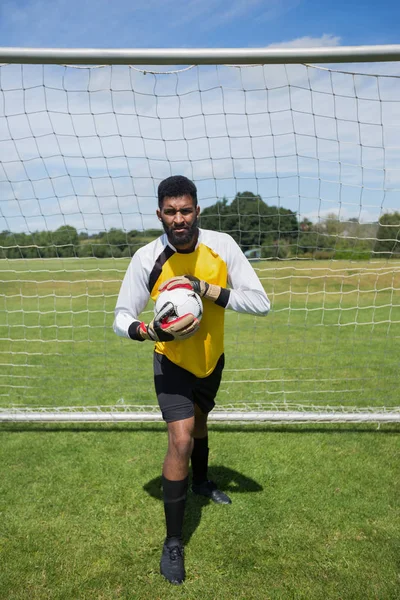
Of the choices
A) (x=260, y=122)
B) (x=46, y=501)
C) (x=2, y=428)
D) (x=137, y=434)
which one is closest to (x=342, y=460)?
(x=137, y=434)

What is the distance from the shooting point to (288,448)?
171 inches

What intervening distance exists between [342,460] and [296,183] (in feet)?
8.38

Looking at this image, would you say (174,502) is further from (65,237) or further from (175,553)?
(65,237)

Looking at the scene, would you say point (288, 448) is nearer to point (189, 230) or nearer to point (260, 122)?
point (189, 230)

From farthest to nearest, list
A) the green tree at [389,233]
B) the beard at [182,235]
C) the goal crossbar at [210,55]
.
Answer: the green tree at [389,233] < the goal crossbar at [210,55] < the beard at [182,235]

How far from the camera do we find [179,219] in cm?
277

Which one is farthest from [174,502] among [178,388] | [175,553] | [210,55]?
[210,55]

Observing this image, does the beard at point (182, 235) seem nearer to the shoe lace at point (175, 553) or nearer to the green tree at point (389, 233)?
the shoe lace at point (175, 553)

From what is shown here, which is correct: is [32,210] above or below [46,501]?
above

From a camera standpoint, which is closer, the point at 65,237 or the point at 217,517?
the point at 217,517

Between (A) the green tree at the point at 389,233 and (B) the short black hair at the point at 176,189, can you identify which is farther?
(A) the green tree at the point at 389,233

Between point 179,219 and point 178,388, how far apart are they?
0.98m

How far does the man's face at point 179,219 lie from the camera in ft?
9.10

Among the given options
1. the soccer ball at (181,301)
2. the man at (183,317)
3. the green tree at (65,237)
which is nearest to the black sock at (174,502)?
the man at (183,317)
